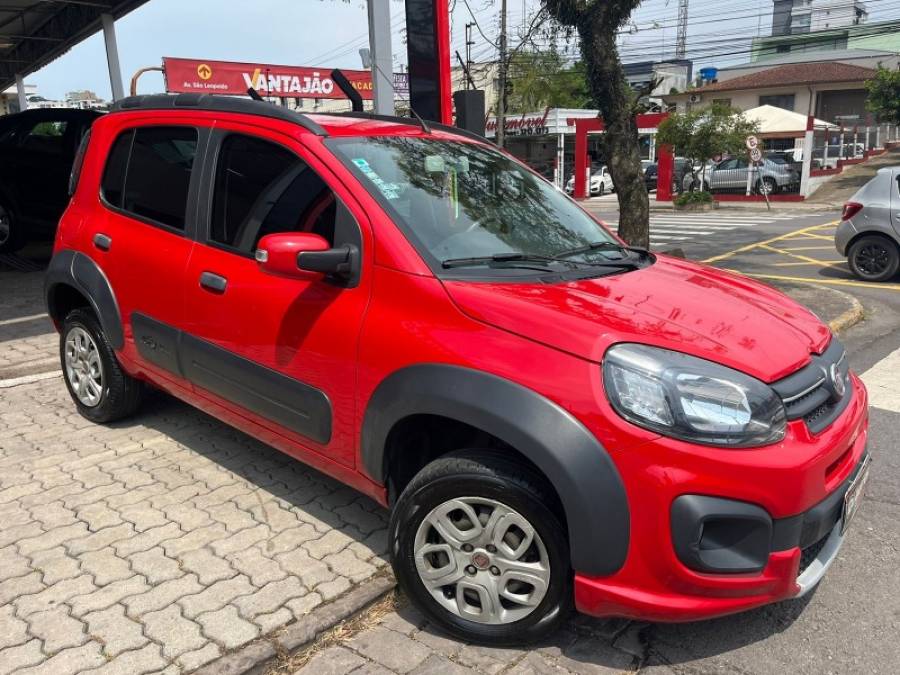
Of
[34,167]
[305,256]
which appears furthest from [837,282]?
[34,167]

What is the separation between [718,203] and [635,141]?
59.7 ft

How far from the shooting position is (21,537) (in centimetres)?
320

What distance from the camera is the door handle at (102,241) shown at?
394cm

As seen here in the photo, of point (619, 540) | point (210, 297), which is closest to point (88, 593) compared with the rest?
point (210, 297)

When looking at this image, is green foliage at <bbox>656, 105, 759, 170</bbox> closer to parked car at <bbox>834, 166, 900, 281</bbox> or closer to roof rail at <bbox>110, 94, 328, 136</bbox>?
parked car at <bbox>834, 166, 900, 281</bbox>

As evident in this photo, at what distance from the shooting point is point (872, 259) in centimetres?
923

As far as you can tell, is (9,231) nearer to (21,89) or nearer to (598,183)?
(21,89)

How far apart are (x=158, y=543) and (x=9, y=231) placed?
823 centimetres

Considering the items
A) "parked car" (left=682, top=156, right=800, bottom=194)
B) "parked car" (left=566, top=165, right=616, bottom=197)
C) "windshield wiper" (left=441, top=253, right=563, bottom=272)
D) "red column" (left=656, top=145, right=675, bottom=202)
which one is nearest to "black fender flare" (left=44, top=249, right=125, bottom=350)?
"windshield wiper" (left=441, top=253, right=563, bottom=272)

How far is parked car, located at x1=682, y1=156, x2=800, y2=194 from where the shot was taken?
24.5 meters

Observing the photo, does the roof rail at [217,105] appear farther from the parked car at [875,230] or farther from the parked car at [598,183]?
the parked car at [598,183]

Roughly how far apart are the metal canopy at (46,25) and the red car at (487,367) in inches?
409

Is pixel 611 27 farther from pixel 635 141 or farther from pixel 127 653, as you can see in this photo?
pixel 127 653

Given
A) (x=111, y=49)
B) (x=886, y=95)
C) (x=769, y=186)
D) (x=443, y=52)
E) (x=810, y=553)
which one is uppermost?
(x=111, y=49)
